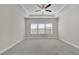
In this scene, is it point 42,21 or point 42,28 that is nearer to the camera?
point 42,21

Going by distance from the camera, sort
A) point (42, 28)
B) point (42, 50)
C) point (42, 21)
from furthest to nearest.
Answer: point (42, 28) → point (42, 21) → point (42, 50)

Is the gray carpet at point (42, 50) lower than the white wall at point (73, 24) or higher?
lower

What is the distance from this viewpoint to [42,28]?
11.6 metres

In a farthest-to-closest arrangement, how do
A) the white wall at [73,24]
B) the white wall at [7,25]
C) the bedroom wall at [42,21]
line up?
the bedroom wall at [42,21] < the white wall at [73,24] < the white wall at [7,25]

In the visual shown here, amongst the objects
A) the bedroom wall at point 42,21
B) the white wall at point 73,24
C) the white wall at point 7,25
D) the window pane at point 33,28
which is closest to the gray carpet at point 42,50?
the white wall at point 7,25

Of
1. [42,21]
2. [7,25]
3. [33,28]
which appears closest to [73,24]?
[7,25]

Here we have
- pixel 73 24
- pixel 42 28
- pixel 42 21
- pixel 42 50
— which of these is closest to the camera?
pixel 42 50

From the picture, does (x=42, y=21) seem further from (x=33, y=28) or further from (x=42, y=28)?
(x=33, y=28)

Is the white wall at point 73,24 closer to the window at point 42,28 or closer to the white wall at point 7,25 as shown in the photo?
the white wall at point 7,25

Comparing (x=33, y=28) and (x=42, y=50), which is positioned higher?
(x=33, y=28)

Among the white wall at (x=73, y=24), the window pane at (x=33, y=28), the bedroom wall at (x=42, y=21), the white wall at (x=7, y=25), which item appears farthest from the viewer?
the window pane at (x=33, y=28)

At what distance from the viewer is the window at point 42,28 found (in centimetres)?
1145

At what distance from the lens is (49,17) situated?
11.0m

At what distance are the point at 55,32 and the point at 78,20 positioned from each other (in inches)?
250
